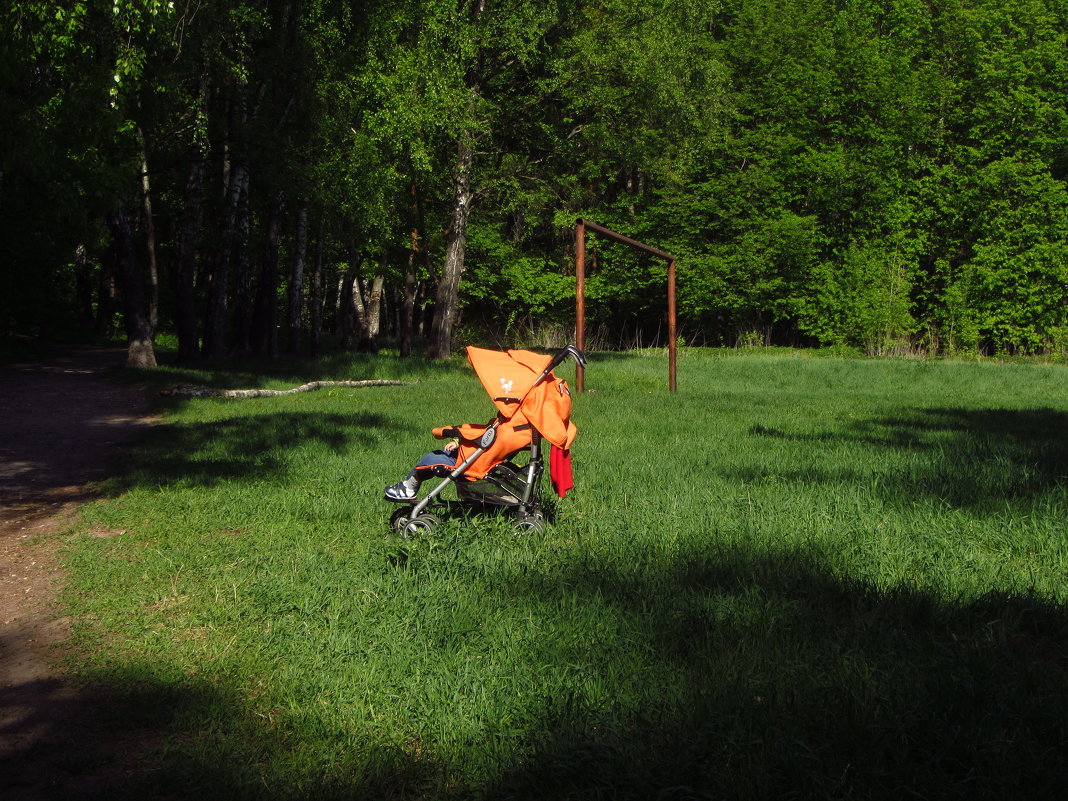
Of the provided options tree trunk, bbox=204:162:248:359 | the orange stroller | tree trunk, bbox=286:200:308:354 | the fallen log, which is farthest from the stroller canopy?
tree trunk, bbox=286:200:308:354

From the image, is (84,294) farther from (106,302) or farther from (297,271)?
(297,271)

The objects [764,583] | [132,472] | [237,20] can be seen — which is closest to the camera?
[764,583]

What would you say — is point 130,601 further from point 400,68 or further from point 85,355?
point 85,355

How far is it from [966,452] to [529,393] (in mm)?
5818

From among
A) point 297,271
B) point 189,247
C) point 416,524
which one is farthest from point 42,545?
point 297,271

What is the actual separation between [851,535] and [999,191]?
1444 inches

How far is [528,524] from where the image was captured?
629 cm

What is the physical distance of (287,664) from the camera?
4.28m

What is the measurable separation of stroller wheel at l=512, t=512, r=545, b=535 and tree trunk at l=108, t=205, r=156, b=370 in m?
16.8

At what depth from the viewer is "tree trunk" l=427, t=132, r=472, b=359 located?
26.1 metres

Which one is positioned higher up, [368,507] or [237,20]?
[237,20]

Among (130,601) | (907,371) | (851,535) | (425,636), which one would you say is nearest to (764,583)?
(851,535)

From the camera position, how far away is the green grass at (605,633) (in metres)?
3.27

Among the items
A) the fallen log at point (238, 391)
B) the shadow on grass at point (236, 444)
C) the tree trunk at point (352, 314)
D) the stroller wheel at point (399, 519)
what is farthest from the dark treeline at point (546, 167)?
the stroller wheel at point (399, 519)
